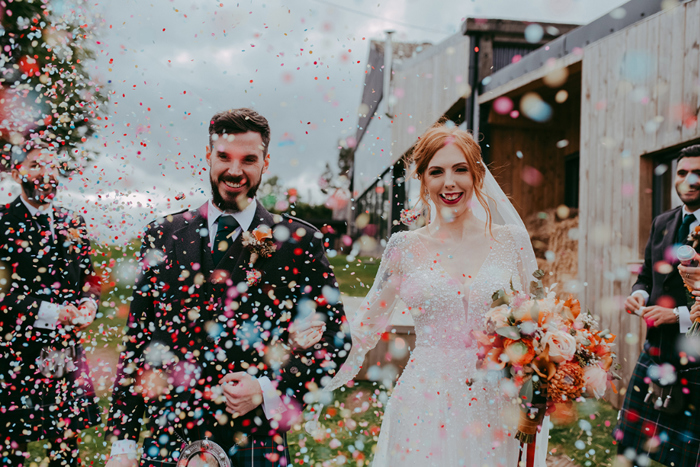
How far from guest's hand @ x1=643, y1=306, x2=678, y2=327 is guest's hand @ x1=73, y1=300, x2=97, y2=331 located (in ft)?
13.2

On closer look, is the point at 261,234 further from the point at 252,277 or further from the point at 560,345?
the point at 560,345

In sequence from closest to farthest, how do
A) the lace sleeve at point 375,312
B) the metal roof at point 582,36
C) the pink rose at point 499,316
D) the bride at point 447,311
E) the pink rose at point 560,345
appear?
the pink rose at point 560,345 → the pink rose at point 499,316 → the bride at point 447,311 → the lace sleeve at point 375,312 → the metal roof at point 582,36

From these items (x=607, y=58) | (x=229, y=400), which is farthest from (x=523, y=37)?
(x=229, y=400)

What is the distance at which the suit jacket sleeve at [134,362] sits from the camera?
198 cm

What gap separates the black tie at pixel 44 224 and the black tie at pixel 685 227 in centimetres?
454

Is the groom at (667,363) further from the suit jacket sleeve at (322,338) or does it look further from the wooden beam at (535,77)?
the wooden beam at (535,77)

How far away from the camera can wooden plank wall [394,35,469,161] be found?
9.28 m

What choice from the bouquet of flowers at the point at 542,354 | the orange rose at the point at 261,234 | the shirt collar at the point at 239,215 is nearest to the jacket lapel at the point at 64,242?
the shirt collar at the point at 239,215

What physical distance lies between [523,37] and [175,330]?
899cm

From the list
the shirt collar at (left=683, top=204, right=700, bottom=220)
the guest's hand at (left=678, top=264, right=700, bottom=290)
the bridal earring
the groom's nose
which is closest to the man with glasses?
the groom's nose

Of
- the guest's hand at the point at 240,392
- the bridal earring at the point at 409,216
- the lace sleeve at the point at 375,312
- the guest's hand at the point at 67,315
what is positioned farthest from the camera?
the guest's hand at the point at 67,315

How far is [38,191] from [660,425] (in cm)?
474

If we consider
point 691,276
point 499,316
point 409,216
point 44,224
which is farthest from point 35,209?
point 691,276

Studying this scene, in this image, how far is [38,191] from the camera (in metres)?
3.30
